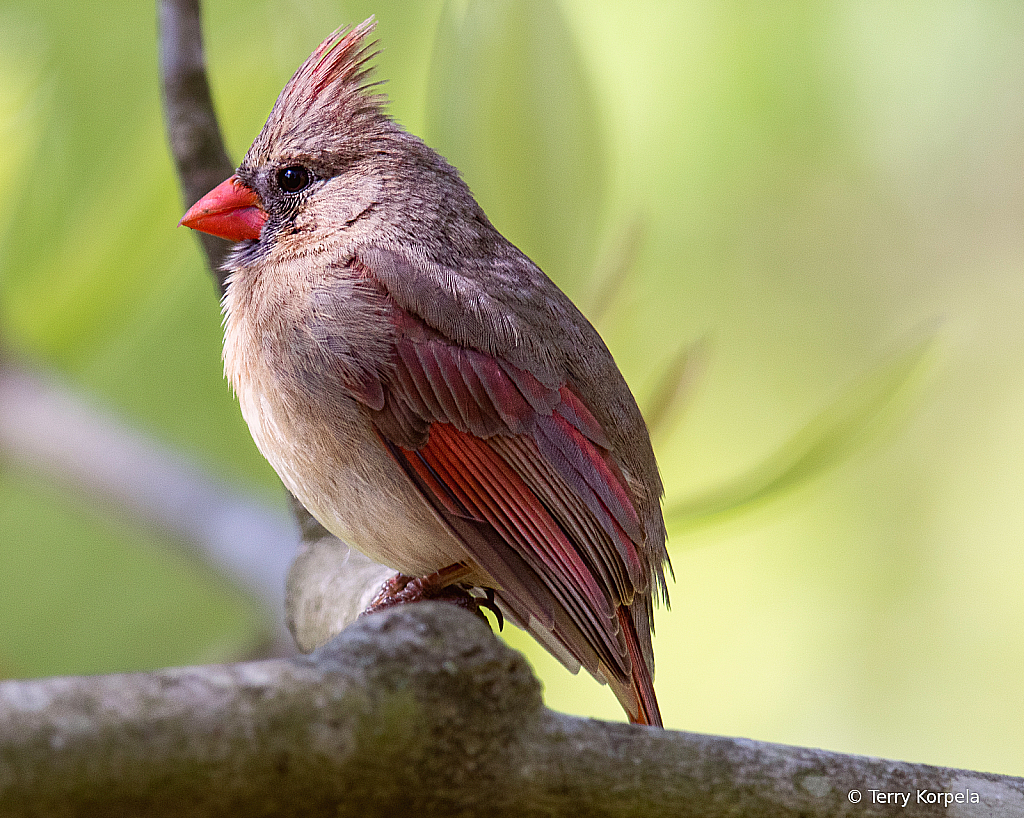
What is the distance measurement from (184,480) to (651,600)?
90 cm

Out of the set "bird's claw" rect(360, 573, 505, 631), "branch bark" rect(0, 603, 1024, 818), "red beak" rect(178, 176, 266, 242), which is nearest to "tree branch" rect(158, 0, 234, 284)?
"red beak" rect(178, 176, 266, 242)

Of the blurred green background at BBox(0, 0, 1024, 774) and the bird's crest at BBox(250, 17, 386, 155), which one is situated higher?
the bird's crest at BBox(250, 17, 386, 155)

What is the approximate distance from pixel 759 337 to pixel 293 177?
152 cm

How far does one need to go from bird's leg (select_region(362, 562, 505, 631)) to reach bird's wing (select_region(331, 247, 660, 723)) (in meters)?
0.07

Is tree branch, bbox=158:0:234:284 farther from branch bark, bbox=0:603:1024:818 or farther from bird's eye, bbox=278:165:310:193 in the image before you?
branch bark, bbox=0:603:1024:818

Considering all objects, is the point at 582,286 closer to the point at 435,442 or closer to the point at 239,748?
the point at 435,442

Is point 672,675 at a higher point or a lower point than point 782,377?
lower

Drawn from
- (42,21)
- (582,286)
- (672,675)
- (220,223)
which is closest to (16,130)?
(220,223)

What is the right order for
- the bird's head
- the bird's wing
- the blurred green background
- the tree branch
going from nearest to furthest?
the bird's wing, the bird's head, the tree branch, the blurred green background

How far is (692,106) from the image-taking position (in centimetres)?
295

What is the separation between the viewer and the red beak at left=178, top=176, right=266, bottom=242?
1.79 metres

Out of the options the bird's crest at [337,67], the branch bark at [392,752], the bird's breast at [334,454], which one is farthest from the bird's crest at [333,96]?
the branch bark at [392,752]

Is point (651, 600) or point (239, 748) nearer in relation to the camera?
point (239, 748)

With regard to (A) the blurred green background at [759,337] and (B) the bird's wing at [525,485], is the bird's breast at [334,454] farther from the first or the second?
(A) the blurred green background at [759,337]
